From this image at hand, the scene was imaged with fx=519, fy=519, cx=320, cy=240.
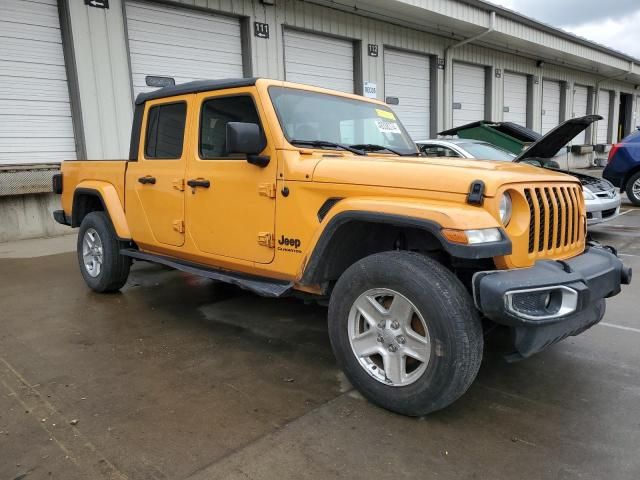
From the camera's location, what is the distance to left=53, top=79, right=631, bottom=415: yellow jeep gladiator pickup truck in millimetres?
2561

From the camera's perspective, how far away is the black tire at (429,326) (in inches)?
99.7

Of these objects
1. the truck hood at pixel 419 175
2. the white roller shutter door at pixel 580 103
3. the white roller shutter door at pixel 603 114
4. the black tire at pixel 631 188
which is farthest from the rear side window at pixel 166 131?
the white roller shutter door at pixel 603 114

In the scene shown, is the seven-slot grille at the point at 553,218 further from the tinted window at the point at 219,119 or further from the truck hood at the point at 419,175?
the tinted window at the point at 219,119

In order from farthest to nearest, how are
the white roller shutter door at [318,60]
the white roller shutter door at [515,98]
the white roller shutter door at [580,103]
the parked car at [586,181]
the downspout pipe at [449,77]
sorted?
the white roller shutter door at [580,103] < the white roller shutter door at [515,98] < the downspout pipe at [449,77] < the white roller shutter door at [318,60] < the parked car at [586,181]

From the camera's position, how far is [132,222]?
4777 mm

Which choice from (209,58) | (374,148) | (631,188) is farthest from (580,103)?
(374,148)

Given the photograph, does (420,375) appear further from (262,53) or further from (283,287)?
(262,53)

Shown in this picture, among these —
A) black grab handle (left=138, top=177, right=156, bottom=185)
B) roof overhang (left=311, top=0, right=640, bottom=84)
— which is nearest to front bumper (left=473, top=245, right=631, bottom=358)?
black grab handle (left=138, top=177, right=156, bottom=185)

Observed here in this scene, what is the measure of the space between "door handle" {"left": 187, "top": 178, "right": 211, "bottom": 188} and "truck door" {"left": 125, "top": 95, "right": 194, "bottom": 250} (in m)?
0.15

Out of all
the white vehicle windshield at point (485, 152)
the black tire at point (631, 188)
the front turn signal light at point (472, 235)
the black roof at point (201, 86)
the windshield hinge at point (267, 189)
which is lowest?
the black tire at point (631, 188)

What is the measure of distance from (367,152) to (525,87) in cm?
1912

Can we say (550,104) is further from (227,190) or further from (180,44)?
(227,190)

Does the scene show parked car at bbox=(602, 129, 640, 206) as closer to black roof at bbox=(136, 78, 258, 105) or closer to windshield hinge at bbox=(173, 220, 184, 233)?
black roof at bbox=(136, 78, 258, 105)

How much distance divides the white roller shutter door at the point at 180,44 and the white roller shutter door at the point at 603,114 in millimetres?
22653
